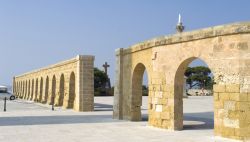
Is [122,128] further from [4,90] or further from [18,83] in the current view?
[18,83]

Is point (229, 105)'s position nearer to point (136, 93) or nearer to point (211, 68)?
point (211, 68)

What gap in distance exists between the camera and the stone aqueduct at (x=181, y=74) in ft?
29.0

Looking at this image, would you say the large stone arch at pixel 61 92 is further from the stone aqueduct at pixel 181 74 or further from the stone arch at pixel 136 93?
the stone arch at pixel 136 93

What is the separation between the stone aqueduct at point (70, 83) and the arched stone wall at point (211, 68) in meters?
6.38

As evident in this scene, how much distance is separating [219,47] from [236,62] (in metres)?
0.65

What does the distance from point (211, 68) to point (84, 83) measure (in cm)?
1134

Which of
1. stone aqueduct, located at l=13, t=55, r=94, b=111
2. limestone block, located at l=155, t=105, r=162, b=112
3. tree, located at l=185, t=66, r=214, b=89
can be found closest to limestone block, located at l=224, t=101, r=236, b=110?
limestone block, located at l=155, t=105, r=162, b=112

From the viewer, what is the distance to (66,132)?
33.7 ft

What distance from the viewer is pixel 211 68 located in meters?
9.55

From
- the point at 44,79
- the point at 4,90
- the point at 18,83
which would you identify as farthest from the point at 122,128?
the point at 18,83

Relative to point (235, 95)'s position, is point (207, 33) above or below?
above

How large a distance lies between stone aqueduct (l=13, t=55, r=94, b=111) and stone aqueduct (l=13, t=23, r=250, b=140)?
17.3 ft

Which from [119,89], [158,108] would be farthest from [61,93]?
[158,108]

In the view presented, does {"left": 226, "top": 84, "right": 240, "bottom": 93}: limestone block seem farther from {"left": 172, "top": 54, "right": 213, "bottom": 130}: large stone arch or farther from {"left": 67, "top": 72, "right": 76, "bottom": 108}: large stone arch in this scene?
{"left": 67, "top": 72, "right": 76, "bottom": 108}: large stone arch
